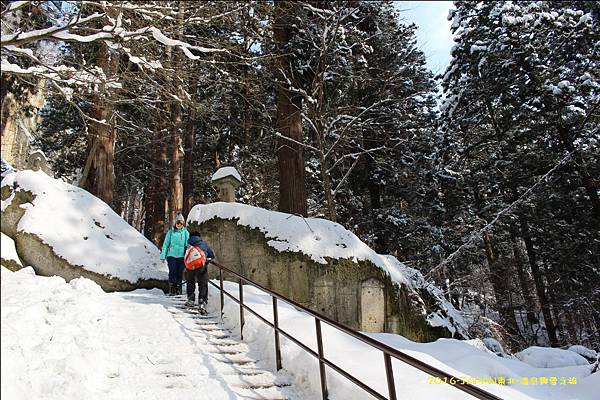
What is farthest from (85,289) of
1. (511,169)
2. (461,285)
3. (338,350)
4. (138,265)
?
(511,169)

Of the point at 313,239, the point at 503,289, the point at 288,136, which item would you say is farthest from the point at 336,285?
the point at 503,289

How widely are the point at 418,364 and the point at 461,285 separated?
10786mm

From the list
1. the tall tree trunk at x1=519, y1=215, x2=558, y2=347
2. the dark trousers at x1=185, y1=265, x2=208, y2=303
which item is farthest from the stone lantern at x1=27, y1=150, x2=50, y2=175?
the tall tree trunk at x1=519, y1=215, x2=558, y2=347

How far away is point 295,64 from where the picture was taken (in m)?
12.1

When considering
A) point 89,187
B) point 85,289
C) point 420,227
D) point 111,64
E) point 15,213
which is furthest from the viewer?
point 420,227

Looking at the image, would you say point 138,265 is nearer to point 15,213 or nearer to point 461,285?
point 15,213

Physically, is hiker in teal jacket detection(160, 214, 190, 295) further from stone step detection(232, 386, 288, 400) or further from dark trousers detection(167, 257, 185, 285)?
stone step detection(232, 386, 288, 400)

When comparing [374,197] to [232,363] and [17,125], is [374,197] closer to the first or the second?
[232,363]

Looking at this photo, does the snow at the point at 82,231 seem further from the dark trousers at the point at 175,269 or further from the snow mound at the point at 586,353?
the snow mound at the point at 586,353

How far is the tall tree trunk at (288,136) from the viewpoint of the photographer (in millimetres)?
10656

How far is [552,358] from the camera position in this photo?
7.15 metres

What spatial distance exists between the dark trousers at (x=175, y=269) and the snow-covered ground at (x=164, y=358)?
5.09 ft

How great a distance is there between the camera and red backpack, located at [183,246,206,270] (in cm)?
693

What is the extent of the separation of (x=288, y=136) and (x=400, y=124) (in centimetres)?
607
